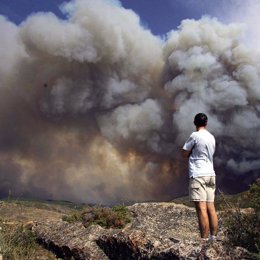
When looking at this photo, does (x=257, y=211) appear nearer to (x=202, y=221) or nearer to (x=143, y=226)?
(x=202, y=221)

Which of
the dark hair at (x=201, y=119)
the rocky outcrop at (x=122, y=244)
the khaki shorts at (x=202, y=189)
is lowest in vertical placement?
the rocky outcrop at (x=122, y=244)

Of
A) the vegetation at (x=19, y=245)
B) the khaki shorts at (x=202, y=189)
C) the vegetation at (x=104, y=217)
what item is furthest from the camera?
the vegetation at (x=104, y=217)

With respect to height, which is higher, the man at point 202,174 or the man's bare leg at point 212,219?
the man at point 202,174

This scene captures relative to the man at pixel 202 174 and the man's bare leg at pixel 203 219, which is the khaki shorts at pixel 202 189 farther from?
the man's bare leg at pixel 203 219

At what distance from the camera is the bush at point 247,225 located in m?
7.65

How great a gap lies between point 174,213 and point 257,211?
14.9 m

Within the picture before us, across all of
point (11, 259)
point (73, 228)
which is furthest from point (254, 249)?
point (73, 228)

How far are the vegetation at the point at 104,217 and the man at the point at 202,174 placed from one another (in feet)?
36.5

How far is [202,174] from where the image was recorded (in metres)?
8.92

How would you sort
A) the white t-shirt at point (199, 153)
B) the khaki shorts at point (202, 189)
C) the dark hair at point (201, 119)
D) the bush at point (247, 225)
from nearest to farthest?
the bush at point (247, 225)
the khaki shorts at point (202, 189)
the white t-shirt at point (199, 153)
the dark hair at point (201, 119)

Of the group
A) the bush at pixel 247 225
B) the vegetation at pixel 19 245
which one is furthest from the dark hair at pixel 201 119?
the vegetation at pixel 19 245

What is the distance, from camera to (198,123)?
9266mm

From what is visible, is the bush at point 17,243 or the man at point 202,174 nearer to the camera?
the man at point 202,174

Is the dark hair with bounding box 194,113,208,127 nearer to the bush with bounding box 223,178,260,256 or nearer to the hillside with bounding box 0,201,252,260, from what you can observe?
the bush with bounding box 223,178,260,256
